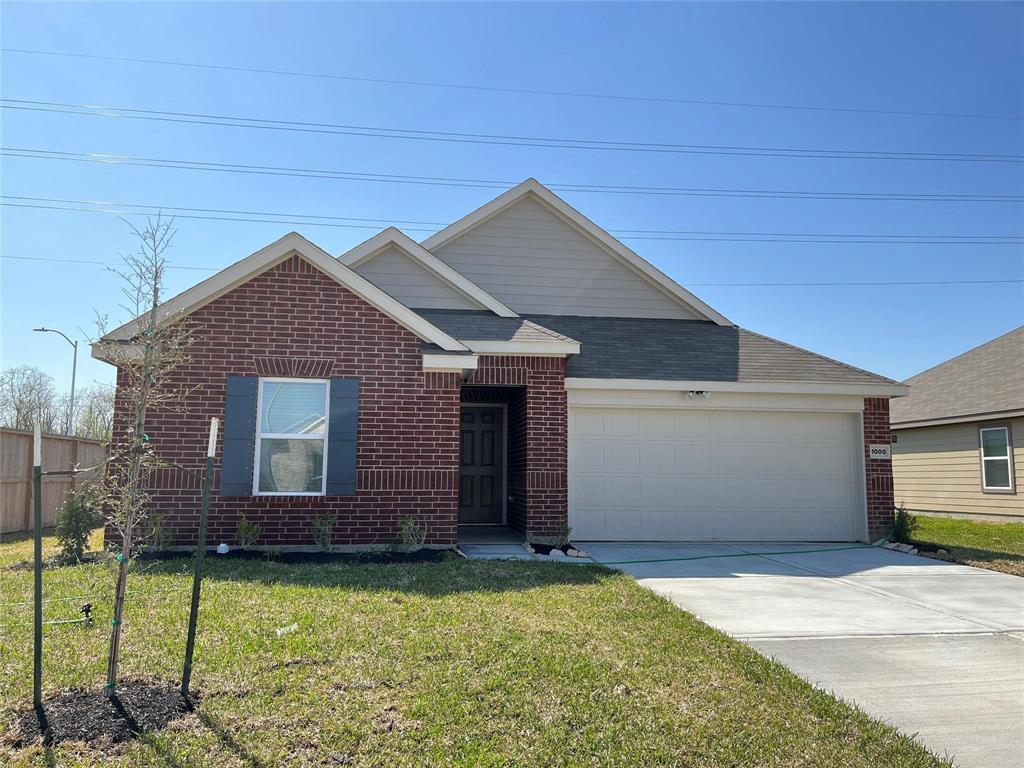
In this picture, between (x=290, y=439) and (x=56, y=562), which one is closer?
(x=56, y=562)

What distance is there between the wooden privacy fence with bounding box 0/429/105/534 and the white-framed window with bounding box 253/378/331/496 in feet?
10.8

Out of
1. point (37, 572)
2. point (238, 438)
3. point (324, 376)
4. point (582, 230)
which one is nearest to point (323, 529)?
point (238, 438)

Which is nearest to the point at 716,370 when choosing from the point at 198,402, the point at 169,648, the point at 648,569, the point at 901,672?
the point at 648,569

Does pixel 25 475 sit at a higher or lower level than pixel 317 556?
higher

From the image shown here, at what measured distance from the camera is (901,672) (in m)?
4.85

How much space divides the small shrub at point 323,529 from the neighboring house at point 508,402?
68 millimetres

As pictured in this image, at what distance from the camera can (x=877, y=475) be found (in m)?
11.5

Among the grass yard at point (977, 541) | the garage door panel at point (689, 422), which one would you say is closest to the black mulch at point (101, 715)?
the garage door panel at point (689, 422)

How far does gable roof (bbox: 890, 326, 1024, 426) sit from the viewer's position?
A: 15328mm

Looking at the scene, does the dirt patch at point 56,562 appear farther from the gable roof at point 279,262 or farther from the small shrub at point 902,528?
the small shrub at point 902,528

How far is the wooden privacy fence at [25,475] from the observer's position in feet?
37.9

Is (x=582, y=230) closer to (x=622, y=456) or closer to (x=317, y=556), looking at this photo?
(x=622, y=456)

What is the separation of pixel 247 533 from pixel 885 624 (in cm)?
726

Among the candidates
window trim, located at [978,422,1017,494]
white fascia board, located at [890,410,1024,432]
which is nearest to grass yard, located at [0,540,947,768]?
white fascia board, located at [890,410,1024,432]
